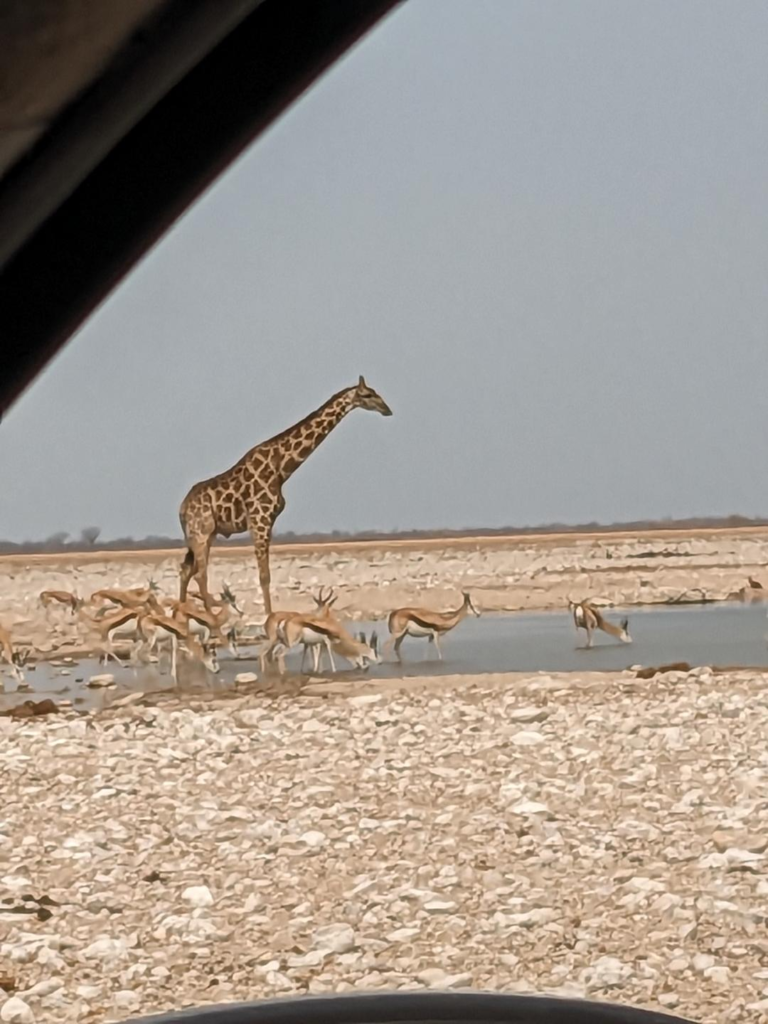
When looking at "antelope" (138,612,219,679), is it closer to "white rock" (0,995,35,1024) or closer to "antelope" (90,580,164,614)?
"antelope" (90,580,164,614)

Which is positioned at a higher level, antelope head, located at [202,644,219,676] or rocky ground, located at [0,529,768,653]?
rocky ground, located at [0,529,768,653]

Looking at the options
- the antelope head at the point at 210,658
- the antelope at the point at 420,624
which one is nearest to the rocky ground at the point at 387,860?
the antelope head at the point at 210,658

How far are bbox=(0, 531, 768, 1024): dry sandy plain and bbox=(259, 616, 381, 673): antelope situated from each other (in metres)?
0.80

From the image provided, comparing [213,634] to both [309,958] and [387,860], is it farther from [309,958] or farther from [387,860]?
[309,958]

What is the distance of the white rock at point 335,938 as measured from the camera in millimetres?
2508

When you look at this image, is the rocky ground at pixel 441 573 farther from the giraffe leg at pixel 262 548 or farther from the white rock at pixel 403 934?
the white rock at pixel 403 934

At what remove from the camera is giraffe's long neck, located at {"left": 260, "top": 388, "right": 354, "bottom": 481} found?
6.69 meters

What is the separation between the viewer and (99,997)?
7.55ft

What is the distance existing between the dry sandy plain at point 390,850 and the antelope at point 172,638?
0.99 metres

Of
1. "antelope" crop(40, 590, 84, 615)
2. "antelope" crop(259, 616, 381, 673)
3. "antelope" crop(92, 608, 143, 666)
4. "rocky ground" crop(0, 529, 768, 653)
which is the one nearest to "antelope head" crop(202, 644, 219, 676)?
"antelope" crop(259, 616, 381, 673)

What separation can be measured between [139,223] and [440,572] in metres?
10.9

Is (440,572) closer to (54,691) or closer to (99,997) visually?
(54,691)

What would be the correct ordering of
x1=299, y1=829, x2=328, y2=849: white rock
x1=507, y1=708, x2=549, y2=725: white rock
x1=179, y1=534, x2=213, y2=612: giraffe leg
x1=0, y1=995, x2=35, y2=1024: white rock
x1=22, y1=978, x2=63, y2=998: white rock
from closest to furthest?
x1=0, y1=995, x2=35, y2=1024: white rock → x1=22, y1=978, x2=63, y2=998: white rock → x1=299, y1=829, x2=328, y2=849: white rock → x1=507, y1=708, x2=549, y2=725: white rock → x1=179, y1=534, x2=213, y2=612: giraffe leg

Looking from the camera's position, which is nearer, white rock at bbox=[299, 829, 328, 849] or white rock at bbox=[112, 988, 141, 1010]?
white rock at bbox=[112, 988, 141, 1010]
